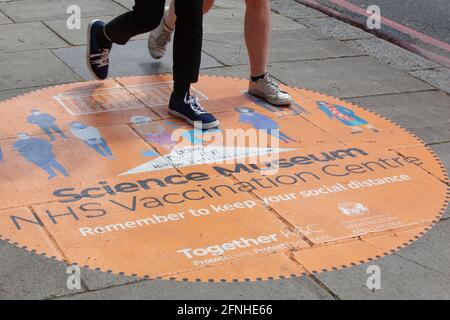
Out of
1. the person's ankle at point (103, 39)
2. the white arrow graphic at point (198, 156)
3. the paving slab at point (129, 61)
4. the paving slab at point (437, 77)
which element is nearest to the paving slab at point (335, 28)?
the paving slab at point (437, 77)

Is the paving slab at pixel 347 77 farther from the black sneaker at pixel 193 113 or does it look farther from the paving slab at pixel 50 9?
the paving slab at pixel 50 9

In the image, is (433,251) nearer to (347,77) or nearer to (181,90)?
(181,90)

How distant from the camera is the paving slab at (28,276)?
3396mm

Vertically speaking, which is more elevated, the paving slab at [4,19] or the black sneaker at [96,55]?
the black sneaker at [96,55]

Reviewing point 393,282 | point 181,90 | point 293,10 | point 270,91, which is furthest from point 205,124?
point 293,10

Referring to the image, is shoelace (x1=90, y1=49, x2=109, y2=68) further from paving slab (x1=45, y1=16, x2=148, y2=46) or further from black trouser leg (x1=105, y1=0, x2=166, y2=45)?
paving slab (x1=45, y1=16, x2=148, y2=46)

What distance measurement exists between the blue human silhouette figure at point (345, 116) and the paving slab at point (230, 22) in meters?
1.80

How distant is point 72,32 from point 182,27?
2080mm

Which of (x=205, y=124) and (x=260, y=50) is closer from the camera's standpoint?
(x=205, y=124)

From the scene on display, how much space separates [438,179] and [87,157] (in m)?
1.85

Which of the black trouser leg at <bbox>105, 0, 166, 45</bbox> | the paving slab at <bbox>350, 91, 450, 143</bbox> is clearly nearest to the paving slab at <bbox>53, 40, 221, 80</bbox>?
the black trouser leg at <bbox>105, 0, 166, 45</bbox>

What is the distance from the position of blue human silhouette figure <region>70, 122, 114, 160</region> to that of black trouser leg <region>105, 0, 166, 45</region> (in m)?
0.73

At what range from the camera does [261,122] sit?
17.3 feet
